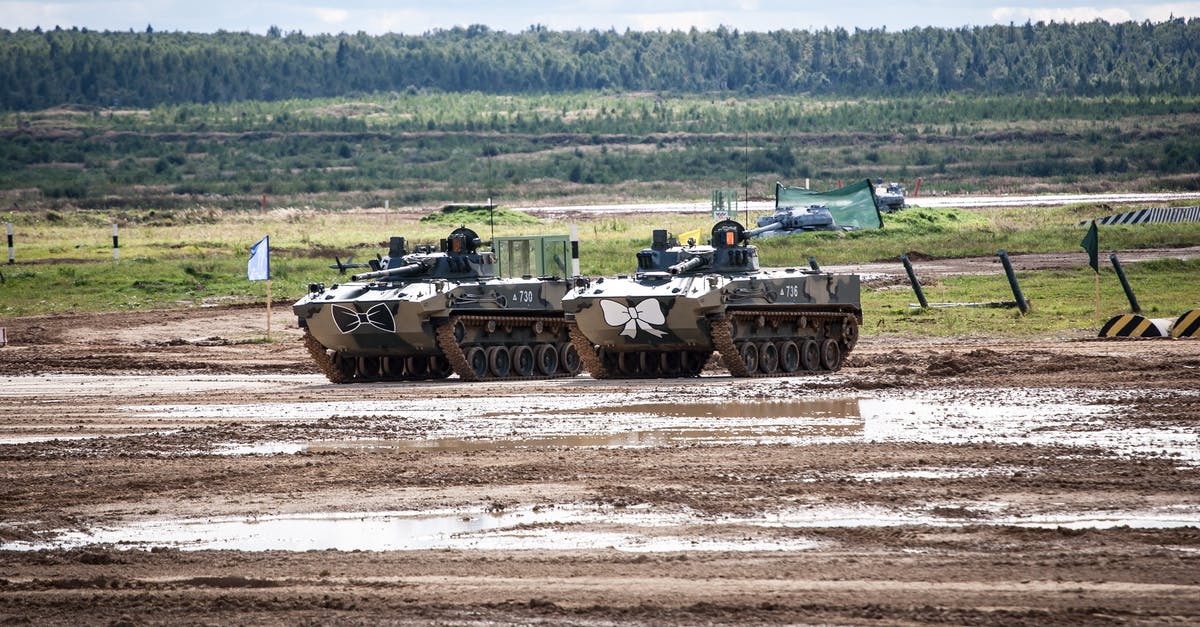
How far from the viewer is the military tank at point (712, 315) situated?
76.1 feet

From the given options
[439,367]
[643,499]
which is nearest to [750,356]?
[439,367]

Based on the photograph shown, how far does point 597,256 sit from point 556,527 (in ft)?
103

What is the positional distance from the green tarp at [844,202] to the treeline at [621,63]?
83.7 m

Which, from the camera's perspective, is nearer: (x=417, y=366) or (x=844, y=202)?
(x=417, y=366)

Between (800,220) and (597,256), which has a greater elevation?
(800,220)

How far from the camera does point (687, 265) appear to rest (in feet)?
79.7

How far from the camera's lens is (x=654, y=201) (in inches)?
3054

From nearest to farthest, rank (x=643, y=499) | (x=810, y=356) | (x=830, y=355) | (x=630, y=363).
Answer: (x=643, y=499)
(x=810, y=356)
(x=630, y=363)
(x=830, y=355)

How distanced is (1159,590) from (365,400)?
44.5 feet

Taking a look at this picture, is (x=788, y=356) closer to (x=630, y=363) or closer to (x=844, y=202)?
(x=630, y=363)

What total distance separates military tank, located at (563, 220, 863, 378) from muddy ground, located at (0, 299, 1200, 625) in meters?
1.26

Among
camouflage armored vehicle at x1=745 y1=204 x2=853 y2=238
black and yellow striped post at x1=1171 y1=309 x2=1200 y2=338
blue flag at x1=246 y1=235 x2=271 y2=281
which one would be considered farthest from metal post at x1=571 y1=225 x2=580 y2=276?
camouflage armored vehicle at x1=745 y1=204 x2=853 y2=238

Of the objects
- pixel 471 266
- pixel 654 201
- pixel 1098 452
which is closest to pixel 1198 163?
pixel 654 201

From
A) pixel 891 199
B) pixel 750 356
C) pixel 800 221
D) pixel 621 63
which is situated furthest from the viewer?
pixel 621 63
